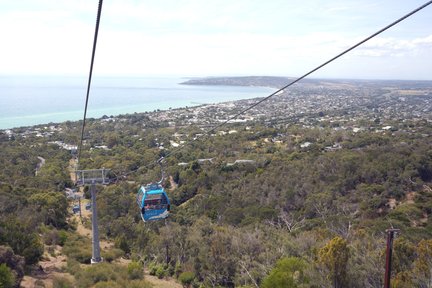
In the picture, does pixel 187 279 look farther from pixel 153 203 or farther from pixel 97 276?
pixel 153 203

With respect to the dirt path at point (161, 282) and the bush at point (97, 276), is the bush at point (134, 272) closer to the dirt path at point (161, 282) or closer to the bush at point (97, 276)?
the bush at point (97, 276)

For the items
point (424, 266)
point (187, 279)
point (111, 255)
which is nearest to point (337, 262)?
point (424, 266)

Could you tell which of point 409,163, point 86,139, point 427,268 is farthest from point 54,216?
point 86,139

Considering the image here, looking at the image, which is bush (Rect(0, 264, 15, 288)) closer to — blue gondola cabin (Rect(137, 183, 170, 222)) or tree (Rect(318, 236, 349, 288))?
blue gondola cabin (Rect(137, 183, 170, 222))

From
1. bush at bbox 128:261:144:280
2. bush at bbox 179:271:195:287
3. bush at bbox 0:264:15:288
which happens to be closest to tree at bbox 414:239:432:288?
bush at bbox 179:271:195:287

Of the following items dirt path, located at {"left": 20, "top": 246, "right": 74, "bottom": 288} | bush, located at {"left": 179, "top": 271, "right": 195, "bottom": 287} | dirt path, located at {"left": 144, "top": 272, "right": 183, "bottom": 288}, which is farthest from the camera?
bush, located at {"left": 179, "top": 271, "right": 195, "bottom": 287}

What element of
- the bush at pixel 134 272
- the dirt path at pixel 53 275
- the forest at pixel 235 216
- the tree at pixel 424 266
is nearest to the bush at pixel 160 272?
the forest at pixel 235 216

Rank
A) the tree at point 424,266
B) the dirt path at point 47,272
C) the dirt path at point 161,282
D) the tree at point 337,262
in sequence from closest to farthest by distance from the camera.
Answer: the tree at point 424,266, the tree at point 337,262, the dirt path at point 47,272, the dirt path at point 161,282
